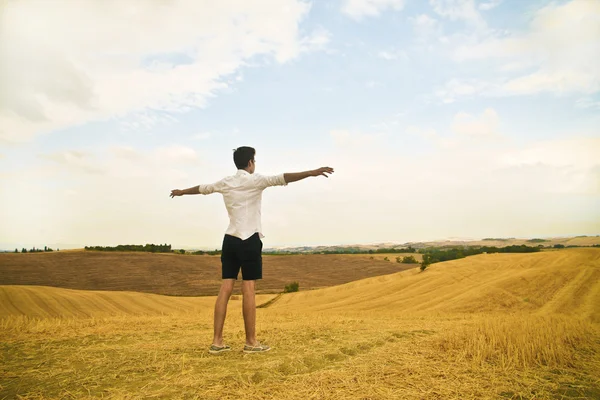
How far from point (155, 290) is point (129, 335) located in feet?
62.5

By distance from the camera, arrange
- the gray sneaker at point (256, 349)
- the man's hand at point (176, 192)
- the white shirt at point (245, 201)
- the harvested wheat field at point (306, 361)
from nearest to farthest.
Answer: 1. the harvested wheat field at point (306, 361)
2. the gray sneaker at point (256, 349)
3. the white shirt at point (245, 201)
4. the man's hand at point (176, 192)

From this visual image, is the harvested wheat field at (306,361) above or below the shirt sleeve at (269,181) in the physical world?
below

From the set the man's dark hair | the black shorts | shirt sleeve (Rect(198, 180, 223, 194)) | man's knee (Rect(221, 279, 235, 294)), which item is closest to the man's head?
the man's dark hair

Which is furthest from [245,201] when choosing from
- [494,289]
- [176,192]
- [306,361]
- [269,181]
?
[494,289]

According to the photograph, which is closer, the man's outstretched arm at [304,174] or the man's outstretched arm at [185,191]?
the man's outstretched arm at [304,174]

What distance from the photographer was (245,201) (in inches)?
183

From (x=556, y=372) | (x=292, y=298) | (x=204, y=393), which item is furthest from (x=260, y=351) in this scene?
(x=292, y=298)

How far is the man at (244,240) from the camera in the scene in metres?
4.39

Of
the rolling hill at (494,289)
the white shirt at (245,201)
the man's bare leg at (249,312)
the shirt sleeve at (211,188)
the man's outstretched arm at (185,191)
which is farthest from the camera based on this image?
the rolling hill at (494,289)

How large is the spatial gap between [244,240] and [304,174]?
1.12 metres

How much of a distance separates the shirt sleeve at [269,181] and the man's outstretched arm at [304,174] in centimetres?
6

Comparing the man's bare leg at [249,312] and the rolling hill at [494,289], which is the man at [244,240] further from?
the rolling hill at [494,289]

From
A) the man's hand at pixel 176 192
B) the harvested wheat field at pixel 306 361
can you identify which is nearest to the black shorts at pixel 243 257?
the harvested wheat field at pixel 306 361

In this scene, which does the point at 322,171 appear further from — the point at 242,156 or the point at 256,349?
the point at 256,349
